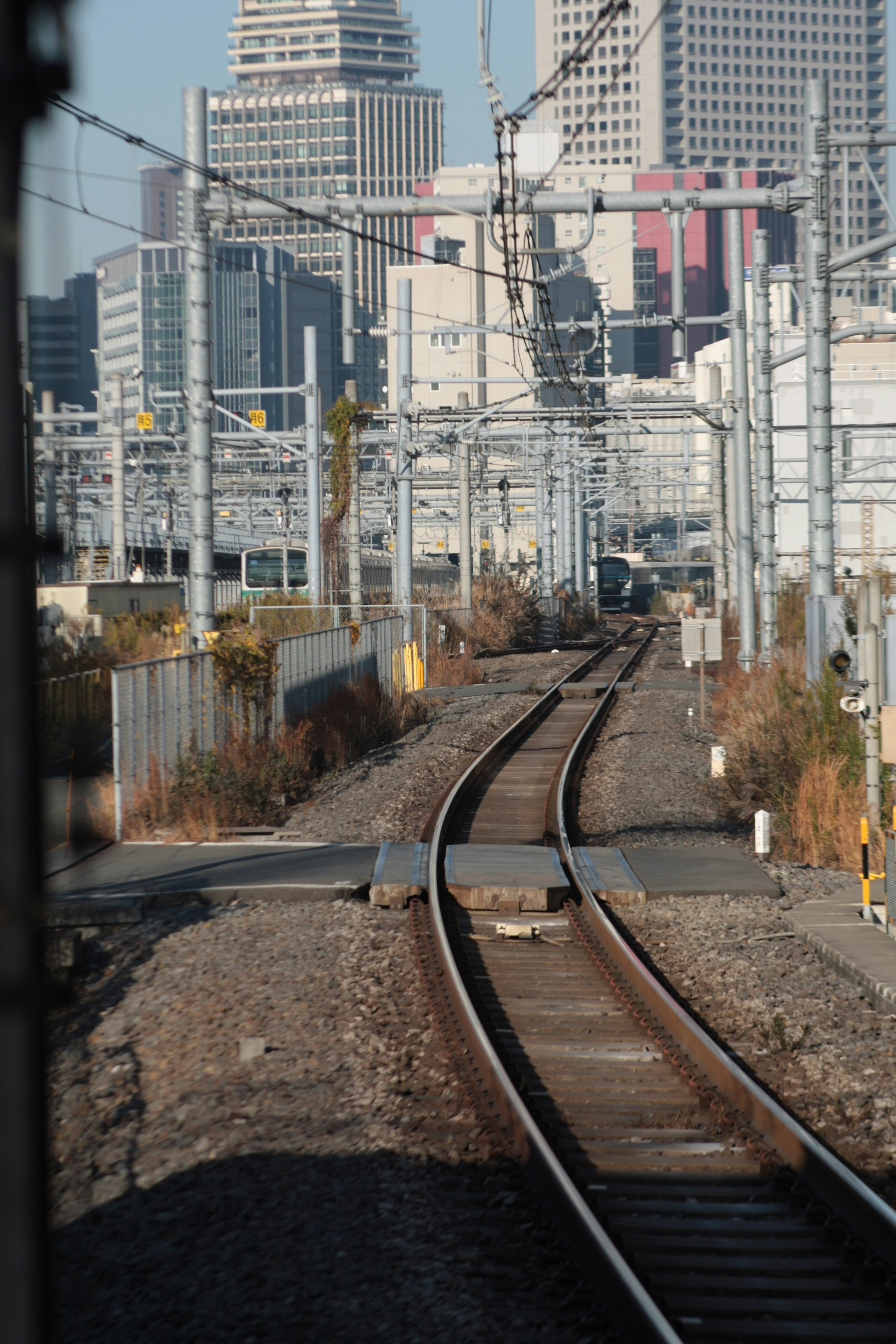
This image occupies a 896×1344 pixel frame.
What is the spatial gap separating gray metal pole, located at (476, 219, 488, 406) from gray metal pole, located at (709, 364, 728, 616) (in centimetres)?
6958

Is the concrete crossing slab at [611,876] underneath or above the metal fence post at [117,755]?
underneath

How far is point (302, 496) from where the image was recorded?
56.4m

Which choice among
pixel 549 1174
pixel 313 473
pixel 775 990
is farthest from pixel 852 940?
pixel 313 473

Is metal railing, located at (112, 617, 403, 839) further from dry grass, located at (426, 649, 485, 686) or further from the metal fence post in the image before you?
dry grass, located at (426, 649, 485, 686)

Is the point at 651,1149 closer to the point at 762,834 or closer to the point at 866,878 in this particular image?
the point at 866,878

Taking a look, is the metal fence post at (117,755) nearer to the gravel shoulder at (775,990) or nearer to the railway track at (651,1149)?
the railway track at (651,1149)

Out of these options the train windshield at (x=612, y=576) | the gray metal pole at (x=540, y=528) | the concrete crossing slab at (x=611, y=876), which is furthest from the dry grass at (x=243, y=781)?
the train windshield at (x=612, y=576)

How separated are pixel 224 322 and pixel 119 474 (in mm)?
154810

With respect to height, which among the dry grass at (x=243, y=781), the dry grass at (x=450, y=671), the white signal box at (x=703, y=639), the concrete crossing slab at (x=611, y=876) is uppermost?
the white signal box at (x=703, y=639)

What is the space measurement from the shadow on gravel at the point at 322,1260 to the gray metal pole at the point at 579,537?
45538mm

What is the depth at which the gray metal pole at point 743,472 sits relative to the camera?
2430 centimetres

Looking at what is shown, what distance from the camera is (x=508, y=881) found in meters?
10.5

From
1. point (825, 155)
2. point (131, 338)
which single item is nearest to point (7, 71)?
point (825, 155)

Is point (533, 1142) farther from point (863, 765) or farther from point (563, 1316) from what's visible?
point (863, 765)
